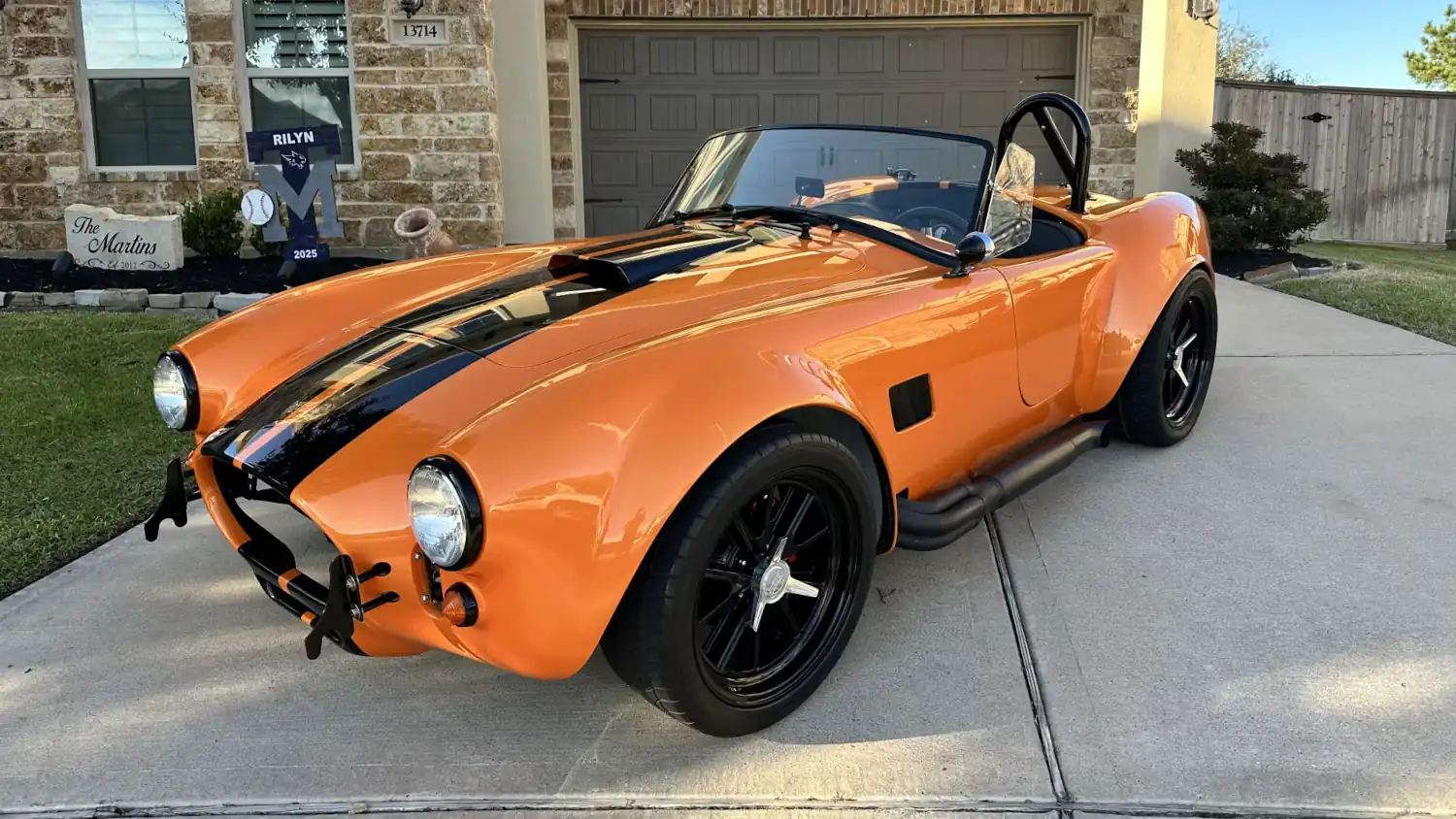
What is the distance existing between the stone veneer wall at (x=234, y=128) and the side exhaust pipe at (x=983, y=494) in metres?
6.48

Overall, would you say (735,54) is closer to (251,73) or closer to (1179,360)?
(251,73)

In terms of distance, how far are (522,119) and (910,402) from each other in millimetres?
7316

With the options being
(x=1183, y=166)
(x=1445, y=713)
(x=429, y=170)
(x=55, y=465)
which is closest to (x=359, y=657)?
(x=55, y=465)

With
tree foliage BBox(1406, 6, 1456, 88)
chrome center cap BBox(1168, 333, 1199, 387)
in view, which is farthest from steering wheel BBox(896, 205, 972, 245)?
tree foliage BBox(1406, 6, 1456, 88)

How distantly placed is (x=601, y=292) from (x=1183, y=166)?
9.02m

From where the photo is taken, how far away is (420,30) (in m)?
8.67

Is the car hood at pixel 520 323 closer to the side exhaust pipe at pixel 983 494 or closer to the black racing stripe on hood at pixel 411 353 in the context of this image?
the black racing stripe on hood at pixel 411 353

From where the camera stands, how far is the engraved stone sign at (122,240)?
27.0 feet

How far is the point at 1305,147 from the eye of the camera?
41.9 feet

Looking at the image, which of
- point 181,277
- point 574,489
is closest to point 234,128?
point 181,277

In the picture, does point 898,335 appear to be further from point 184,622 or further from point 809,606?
point 184,622

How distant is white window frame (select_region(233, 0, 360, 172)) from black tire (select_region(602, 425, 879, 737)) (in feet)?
25.0

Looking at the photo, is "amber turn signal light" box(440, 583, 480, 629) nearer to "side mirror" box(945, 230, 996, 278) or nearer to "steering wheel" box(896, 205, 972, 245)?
"side mirror" box(945, 230, 996, 278)

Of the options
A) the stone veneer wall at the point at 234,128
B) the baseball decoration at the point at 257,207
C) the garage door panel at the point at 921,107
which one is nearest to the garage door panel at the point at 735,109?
the garage door panel at the point at 921,107
